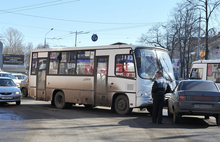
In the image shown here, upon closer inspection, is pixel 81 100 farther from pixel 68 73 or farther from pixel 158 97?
pixel 158 97

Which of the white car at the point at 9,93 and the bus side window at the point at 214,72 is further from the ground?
the bus side window at the point at 214,72

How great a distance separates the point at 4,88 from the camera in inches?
656

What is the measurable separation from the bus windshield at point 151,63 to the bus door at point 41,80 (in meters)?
6.00

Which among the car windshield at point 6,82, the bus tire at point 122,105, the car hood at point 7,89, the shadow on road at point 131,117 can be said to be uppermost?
the car windshield at point 6,82

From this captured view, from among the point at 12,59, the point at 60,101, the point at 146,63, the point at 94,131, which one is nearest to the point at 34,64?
the point at 60,101

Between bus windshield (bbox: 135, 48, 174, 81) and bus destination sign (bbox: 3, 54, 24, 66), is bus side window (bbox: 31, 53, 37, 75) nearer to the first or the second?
bus windshield (bbox: 135, 48, 174, 81)

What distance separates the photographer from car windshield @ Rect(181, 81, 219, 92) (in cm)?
1079

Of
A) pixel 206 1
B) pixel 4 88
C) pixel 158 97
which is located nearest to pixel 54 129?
pixel 158 97

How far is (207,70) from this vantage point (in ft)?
68.0

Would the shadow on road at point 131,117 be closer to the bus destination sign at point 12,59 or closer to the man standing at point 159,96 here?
the man standing at point 159,96

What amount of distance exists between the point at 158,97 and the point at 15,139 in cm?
503

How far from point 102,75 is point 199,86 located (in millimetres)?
4558

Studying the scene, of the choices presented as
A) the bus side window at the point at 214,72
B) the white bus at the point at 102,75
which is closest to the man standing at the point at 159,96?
the white bus at the point at 102,75

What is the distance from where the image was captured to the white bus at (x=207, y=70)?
20.1 m
